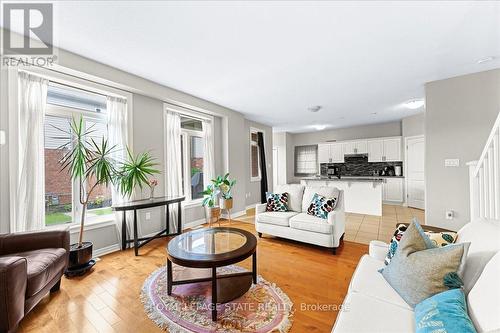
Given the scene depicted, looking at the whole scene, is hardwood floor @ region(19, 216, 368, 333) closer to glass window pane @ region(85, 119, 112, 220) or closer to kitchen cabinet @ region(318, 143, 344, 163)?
glass window pane @ region(85, 119, 112, 220)

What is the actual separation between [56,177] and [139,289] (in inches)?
75.7

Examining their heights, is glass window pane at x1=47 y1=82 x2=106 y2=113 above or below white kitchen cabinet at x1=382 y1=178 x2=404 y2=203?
above

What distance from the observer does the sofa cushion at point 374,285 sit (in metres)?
1.28

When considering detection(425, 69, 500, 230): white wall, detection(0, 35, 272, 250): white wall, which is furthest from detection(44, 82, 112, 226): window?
detection(425, 69, 500, 230): white wall

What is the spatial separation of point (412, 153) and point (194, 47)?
21.8 ft

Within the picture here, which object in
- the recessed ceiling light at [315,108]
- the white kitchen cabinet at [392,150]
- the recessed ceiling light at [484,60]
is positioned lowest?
the white kitchen cabinet at [392,150]

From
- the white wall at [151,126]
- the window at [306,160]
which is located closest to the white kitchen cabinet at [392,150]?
the window at [306,160]

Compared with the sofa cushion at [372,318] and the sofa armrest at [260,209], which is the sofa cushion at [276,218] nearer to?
the sofa armrest at [260,209]

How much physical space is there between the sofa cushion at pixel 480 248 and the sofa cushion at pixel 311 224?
169 centimetres

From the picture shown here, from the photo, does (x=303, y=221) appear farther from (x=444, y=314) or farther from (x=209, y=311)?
(x=444, y=314)

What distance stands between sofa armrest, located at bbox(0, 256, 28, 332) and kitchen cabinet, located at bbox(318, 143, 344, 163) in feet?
26.1

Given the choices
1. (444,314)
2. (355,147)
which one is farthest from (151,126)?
(355,147)

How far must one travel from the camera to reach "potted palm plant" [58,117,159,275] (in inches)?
96.9

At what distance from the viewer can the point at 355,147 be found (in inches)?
286
